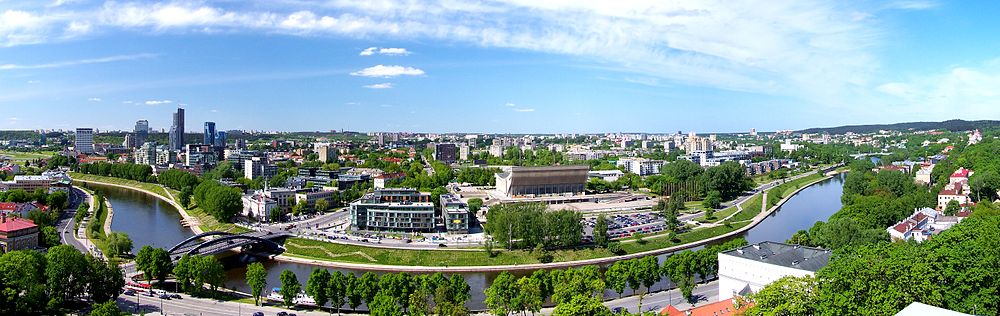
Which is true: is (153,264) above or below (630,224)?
above

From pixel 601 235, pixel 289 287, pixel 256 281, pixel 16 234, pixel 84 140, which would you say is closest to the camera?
pixel 289 287

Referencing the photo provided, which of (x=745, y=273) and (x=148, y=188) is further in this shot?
(x=148, y=188)

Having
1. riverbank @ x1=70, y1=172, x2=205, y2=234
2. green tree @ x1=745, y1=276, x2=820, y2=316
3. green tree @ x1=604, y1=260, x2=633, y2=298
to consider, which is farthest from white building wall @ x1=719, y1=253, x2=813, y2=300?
riverbank @ x1=70, y1=172, x2=205, y2=234

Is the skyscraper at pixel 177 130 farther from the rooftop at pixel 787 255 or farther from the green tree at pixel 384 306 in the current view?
the rooftop at pixel 787 255

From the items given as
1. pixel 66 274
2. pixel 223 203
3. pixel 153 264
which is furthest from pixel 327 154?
pixel 66 274

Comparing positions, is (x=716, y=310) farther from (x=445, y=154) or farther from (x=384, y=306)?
(x=445, y=154)

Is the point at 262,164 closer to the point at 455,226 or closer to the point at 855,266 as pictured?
the point at 455,226

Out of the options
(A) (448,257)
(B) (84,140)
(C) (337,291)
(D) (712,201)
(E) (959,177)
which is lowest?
(A) (448,257)
